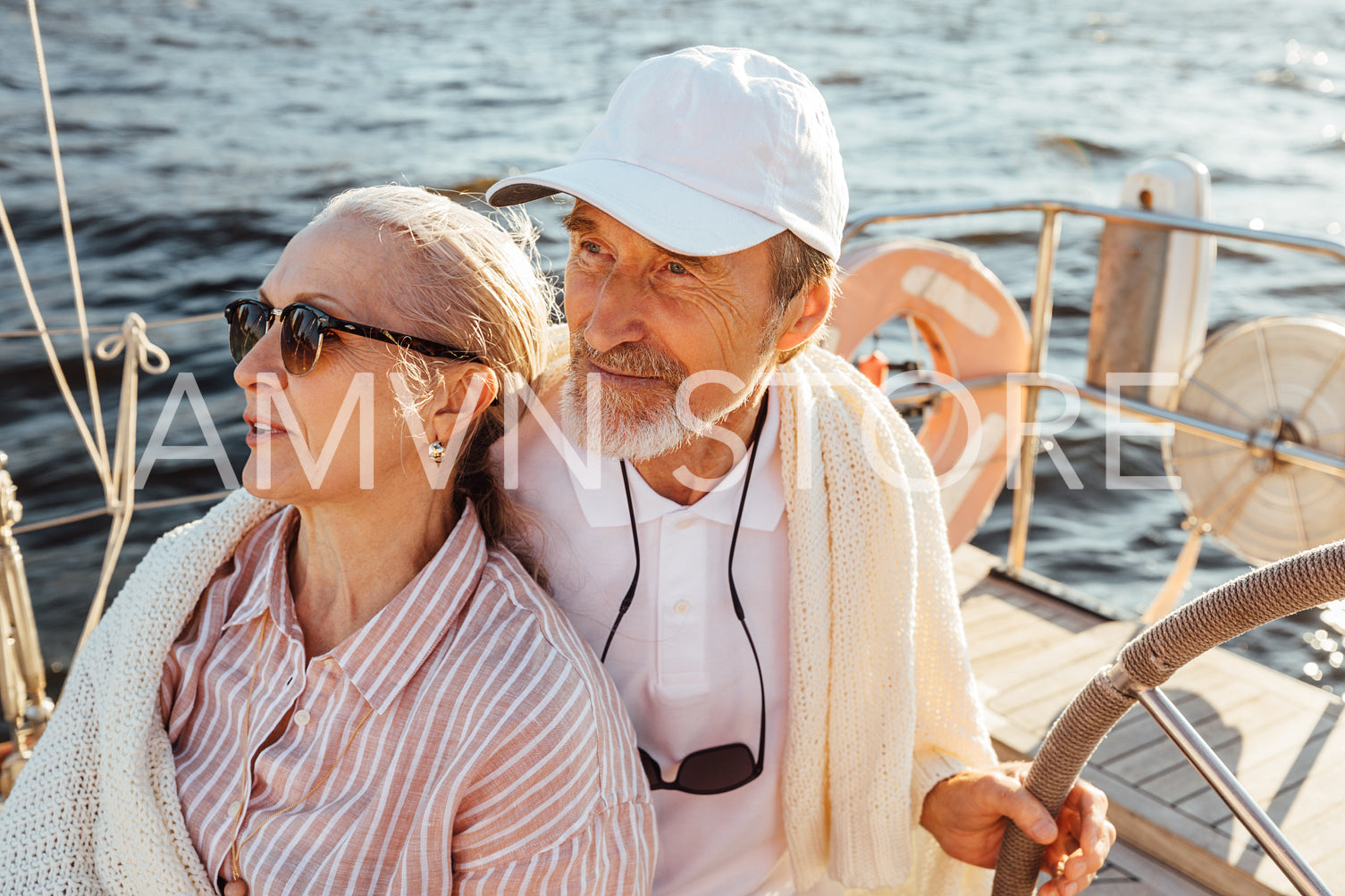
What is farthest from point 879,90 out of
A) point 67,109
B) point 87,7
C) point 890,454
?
point 890,454

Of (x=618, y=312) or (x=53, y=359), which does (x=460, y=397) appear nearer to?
(x=618, y=312)

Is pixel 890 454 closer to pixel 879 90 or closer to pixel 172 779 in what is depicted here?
pixel 172 779

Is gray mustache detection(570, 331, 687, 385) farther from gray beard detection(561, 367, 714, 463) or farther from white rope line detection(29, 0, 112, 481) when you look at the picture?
white rope line detection(29, 0, 112, 481)

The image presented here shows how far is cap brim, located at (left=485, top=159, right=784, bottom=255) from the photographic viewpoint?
1340 millimetres

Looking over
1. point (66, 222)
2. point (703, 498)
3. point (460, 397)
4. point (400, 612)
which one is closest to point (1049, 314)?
point (703, 498)

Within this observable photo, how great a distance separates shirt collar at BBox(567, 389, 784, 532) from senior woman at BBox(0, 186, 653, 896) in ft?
0.62

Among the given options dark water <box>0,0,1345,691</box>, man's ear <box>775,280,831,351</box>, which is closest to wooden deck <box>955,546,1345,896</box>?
man's ear <box>775,280,831,351</box>

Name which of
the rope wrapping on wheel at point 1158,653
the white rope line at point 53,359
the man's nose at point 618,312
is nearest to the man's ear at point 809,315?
the man's nose at point 618,312

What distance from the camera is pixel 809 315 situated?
159 cm

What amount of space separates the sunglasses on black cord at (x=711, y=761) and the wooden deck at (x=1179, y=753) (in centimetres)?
86

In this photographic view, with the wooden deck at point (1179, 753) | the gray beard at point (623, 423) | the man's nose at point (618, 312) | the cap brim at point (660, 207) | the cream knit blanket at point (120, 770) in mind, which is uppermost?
the cap brim at point (660, 207)

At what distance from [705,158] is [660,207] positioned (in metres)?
0.09

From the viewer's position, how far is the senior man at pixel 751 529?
1417 millimetres

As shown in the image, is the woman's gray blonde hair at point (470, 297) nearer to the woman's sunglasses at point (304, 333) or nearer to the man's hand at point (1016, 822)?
the woman's sunglasses at point (304, 333)
